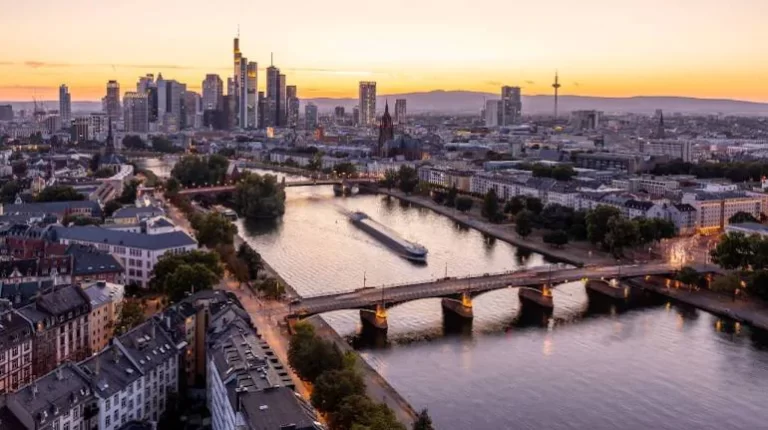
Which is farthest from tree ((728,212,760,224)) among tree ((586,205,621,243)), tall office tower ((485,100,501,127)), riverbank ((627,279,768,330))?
tall office tower ((485,100,501,127))

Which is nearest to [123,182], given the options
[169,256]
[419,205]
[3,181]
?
[3,181]

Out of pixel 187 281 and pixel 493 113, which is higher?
pixel 493 113

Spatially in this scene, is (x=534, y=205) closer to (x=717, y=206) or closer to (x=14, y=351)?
(x=717, y=206)

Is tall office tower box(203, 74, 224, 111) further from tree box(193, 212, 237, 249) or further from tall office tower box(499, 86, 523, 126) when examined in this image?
tree box(193, 212, 237, 249)

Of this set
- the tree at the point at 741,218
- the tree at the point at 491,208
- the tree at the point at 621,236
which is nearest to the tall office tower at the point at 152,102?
the tree at the point at 491,208

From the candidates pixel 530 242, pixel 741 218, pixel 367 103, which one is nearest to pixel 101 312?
pixel 530 242
